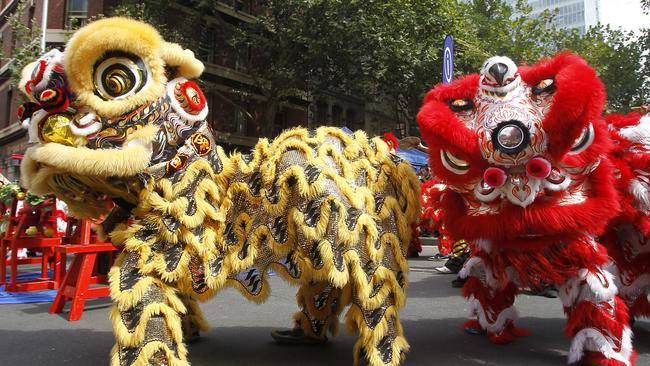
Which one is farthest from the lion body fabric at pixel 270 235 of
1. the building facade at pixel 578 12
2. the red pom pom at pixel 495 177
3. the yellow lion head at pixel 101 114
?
the building facade at pixel 578 12

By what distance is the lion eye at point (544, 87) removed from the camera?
277 centimetres

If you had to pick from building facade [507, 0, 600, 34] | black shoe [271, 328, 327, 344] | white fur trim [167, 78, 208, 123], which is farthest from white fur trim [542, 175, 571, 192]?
building facade [507, 0, 600, 34]

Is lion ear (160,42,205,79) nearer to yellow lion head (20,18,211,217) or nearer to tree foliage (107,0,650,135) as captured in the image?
yellow lion head (20,18,211,217)

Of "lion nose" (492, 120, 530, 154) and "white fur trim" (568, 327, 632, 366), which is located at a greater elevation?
"lion nose" (492, 120, 530, 154)

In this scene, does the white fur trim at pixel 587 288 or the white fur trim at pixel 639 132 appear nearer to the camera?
the white fur trim at pixel 587 288

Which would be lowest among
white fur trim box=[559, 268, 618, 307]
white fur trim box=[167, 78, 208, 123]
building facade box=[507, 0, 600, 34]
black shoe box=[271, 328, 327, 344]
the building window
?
→ black shoe box=[271, 328, 327, 344]

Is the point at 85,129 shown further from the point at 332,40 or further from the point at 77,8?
the point at 77,8

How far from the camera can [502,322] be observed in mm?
3332

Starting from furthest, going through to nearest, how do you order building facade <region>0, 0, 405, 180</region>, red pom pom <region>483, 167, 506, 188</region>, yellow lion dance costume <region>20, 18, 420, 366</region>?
1. building facade <region>0, 0, 405, 180</region>
2. red pom pom <region>483, 167, 506, 188</region>
3. yellow lion dance costume <region>20, 18, 420, 366</region>

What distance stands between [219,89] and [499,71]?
14.8 meters

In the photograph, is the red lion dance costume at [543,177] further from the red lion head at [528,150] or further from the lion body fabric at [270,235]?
the lion body fabric at [270,235]

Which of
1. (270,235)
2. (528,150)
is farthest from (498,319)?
(270,235)

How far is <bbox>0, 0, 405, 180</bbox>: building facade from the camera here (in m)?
15.2

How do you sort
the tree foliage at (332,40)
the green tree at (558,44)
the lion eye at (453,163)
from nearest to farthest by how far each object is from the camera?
the lion eye at (453,163) → the tree foliage at (332,40) → the green tree at (558,44)
